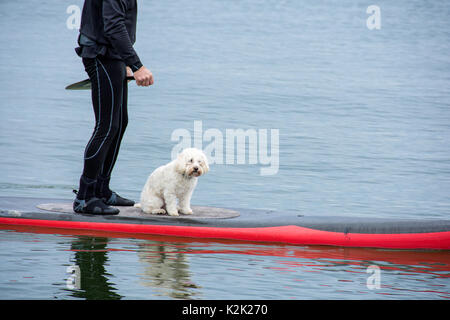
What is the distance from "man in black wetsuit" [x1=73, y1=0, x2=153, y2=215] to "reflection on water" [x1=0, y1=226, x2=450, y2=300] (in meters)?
0.64

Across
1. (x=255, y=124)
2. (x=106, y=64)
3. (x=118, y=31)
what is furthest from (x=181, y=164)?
(x=255, y=124)

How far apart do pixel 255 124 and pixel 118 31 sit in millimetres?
12070

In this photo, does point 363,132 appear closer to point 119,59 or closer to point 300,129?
point 300,129

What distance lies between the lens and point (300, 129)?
16625 millimetres

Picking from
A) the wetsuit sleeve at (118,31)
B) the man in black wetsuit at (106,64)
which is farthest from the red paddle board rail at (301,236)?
the wetsuit sleeve at (118,31)

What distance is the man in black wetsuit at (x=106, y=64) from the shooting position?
5.45m

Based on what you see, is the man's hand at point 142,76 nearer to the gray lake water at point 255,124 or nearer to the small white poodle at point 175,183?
the small white poodle at point 175,183

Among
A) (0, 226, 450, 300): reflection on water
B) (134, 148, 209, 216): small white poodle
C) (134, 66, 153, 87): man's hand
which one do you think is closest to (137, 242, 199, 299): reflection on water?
(0, 226, 450, 300): reflection on water

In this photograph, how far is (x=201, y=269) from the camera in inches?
198

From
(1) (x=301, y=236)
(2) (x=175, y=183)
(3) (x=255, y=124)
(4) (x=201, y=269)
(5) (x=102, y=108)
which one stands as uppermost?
(3) (x=255, y=124)

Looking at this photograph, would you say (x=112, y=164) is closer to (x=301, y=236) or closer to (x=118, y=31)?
(x=118, y=31)

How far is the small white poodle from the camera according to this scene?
5613 mm
